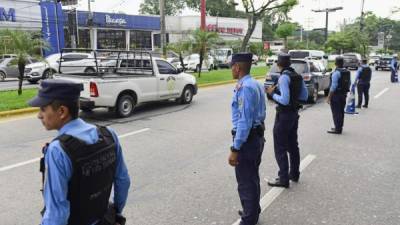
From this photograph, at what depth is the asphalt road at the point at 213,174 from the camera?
4562mm

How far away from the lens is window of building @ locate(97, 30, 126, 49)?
145ft

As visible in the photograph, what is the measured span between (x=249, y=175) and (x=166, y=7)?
8426cm

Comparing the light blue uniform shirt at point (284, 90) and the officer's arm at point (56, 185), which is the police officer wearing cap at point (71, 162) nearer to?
the officer's arm at point (56, 185)

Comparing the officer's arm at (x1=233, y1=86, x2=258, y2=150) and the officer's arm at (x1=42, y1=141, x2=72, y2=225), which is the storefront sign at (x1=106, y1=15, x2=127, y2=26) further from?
the officer's arm at (x1=42, y1=141, x2=72, y2=225)

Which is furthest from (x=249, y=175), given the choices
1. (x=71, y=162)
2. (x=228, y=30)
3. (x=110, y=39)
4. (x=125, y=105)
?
(x=228, y=30)

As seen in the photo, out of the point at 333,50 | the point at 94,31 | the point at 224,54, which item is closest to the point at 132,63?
the point at 224,54

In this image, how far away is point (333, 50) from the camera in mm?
64125

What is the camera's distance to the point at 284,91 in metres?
5.22

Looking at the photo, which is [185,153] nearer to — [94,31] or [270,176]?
[270,176]

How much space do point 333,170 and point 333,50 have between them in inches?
2434

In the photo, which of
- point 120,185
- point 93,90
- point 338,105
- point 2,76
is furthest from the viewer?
point 2,76

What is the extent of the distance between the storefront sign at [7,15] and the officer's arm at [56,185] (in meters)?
34.2

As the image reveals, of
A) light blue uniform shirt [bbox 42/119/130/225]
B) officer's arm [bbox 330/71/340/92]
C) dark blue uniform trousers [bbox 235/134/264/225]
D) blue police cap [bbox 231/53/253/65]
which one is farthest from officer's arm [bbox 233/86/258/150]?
officer's arm [bbox 330/71/340/92]

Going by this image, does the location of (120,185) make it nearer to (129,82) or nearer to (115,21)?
Answer: (129,82)
